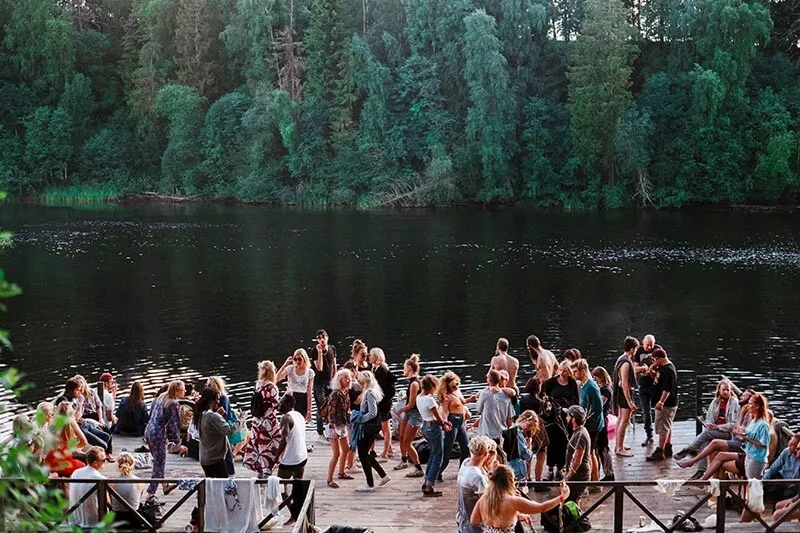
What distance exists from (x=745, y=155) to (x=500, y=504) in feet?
201

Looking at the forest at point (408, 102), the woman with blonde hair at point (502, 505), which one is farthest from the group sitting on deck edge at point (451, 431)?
the forest at point (408, 102)

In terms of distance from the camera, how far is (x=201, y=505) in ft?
36.3

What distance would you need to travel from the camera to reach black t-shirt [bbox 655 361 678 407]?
1408cm

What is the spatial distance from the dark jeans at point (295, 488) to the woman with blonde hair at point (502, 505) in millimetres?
2875

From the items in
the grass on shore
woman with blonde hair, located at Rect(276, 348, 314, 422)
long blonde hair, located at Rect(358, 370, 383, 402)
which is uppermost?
the grass on shore

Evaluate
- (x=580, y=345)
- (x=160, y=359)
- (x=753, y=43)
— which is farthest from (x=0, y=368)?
(x=753, y=43)

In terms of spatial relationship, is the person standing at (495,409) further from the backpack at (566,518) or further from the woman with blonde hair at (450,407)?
the backpack at (566,518)

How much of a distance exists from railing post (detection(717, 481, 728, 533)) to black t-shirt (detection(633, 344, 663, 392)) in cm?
409

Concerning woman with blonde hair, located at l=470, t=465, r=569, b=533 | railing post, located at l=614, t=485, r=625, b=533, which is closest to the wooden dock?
railing post, located at l=614, t=485, r=625, b=533

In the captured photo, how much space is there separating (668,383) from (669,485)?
3.05 meters

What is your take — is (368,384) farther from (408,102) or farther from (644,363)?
(408,102)

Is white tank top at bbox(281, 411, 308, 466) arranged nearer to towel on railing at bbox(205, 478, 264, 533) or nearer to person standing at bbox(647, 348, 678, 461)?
towel on railing at bbox(205, 478, 264, 533)

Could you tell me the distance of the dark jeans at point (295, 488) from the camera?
11.3m

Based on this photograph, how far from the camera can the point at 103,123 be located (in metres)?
84.6
